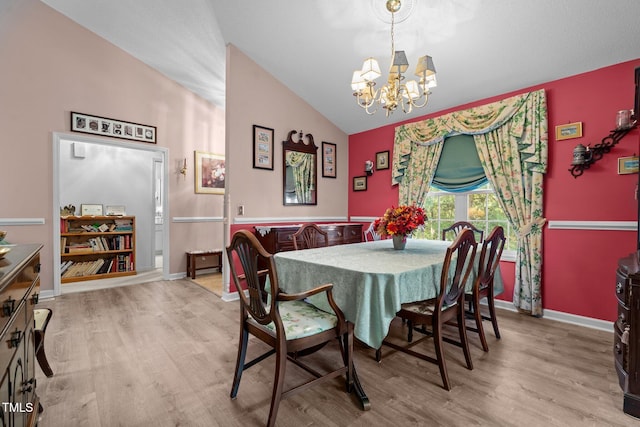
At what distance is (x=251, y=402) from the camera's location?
1.79 metres

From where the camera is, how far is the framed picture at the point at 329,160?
16.2ft

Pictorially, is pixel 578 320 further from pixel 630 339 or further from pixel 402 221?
pixel 402 221

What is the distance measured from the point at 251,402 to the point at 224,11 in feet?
12.2

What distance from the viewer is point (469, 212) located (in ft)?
12.7

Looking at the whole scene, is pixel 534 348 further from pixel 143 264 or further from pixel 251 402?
pixel 143 264

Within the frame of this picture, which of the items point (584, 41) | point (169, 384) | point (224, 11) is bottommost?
point (169, 384)

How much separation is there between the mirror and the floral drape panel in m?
2.11

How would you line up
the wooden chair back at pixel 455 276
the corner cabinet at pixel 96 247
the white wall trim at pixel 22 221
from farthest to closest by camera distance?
the corner cabinet at pixel 96 247 → the white wall trim at pixel 22 221 → the wooden chair back at pixel 455 276

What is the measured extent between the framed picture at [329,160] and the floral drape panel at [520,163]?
1.99m

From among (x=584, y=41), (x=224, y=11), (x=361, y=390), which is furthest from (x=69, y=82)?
(x=584, y=41)

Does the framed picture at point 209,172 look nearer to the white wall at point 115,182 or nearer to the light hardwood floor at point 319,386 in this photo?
the white wall at point 115,182

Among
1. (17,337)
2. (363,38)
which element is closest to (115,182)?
(363,38)

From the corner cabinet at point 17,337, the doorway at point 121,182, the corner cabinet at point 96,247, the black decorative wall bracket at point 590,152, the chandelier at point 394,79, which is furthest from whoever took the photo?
the doorway at point 121,182

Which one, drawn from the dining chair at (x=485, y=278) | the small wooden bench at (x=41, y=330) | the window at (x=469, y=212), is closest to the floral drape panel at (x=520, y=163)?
the window at (x=469, y=212)
